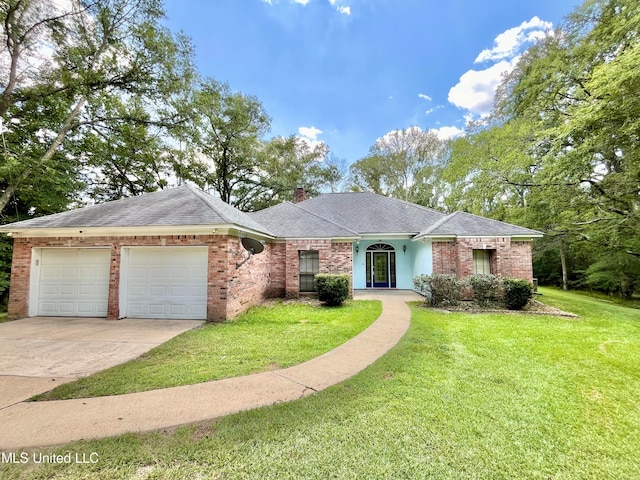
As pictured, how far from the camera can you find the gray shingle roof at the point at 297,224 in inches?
435

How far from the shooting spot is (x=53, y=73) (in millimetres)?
10820

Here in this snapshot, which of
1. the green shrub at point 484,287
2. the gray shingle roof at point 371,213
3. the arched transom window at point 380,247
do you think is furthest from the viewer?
the arched transom window at point 380,247

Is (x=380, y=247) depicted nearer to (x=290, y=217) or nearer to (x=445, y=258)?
(x=445, y=258)

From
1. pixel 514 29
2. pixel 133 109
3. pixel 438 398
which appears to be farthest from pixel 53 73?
pixel 514 29

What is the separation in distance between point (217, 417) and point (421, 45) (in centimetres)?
1718

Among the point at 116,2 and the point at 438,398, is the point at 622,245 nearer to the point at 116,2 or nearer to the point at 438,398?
the point at 438,398

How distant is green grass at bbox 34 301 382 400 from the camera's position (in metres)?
3.67

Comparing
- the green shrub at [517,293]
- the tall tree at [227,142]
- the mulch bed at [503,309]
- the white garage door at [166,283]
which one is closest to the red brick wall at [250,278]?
the white garage door at [166,283]

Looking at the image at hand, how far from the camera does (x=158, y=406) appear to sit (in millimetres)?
3064

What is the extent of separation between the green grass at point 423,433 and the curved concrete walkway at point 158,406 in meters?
0.22

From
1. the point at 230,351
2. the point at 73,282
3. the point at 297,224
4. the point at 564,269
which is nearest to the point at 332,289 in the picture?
the point at 297,224

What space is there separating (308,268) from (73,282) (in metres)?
7.81

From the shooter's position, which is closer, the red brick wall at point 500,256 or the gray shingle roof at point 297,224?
the red brick wall at point 500,256

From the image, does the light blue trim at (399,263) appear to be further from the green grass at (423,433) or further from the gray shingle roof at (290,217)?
the green grass at (423,433)
